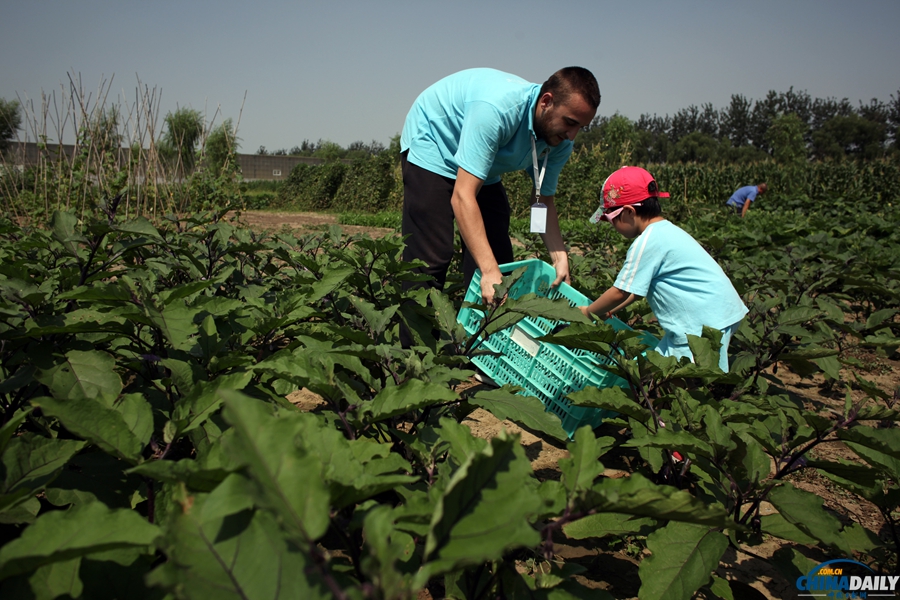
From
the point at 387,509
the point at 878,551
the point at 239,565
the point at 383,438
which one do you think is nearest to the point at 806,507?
the point at 878,551

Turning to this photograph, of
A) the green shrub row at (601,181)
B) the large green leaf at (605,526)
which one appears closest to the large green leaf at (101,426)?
the large green leaf at (605,526)

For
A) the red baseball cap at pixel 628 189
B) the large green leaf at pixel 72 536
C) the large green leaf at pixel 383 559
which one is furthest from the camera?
the red baseball cap at pixel 628 189

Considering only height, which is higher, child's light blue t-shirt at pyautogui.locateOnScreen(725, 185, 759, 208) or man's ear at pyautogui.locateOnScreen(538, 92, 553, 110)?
child's light blue t-shirt at pyautogui.locateOnScreen(725, 185, 759, 208)

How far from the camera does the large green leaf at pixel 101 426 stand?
1000mm

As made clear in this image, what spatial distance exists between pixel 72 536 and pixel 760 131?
10564 centimetres

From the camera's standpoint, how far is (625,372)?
70.8 inches

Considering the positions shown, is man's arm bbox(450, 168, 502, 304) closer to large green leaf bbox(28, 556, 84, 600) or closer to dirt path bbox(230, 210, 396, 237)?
large green leaf bbox(28, 556, 84, 600)

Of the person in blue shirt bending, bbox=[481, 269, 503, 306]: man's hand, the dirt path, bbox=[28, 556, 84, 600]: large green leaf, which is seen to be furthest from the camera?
the person in blue shirt bending

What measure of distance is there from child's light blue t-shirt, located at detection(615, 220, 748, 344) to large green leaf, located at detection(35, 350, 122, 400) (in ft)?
7.22

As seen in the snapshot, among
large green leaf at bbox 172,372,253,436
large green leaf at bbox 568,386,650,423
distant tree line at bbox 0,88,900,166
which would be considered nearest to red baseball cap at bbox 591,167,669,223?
large green leaf at bbox 568,386,650,423

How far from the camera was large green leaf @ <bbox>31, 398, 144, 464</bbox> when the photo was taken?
3.28ft

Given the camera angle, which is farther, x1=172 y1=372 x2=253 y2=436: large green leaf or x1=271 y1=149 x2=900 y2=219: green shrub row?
x1=271 y1=149 x2=900 y2=219: green shrub row

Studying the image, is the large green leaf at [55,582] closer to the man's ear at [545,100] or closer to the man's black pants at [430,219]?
the man's black pants at [430,219]

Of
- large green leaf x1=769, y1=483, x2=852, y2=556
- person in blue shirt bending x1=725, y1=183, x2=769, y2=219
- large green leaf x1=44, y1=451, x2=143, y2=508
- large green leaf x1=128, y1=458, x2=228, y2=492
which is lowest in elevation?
large green leaf x1=769, y1=483, x2=852, y2=556
